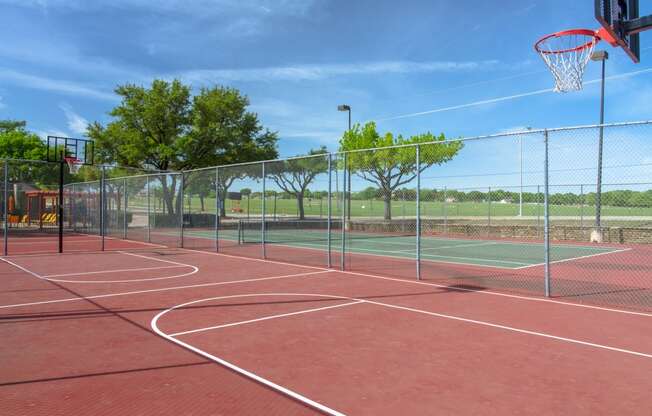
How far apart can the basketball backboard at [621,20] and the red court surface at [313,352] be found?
5.21m

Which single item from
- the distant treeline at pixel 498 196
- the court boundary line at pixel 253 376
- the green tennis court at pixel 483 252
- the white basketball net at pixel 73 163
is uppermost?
the white basketball net at pixel 73 163

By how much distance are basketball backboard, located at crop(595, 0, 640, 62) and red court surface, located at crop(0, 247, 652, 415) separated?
521cm

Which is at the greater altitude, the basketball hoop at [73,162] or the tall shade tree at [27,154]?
the tall shade tree at [27,154]

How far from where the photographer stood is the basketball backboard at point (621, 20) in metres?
8.95

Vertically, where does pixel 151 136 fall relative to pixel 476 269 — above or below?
above

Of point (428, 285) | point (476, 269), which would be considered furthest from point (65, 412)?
point (476, 269)

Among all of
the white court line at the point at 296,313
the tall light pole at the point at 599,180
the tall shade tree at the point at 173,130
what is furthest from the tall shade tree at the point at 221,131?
the white court line at the point at 296,313

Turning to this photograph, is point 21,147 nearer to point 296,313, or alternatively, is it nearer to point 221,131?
point 221,131

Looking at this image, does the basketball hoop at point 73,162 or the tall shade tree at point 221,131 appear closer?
the basketball hoop at point 73,162

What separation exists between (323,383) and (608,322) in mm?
4992

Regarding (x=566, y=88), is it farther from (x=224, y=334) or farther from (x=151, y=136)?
(x=151, y=136)

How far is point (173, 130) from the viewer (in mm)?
35312

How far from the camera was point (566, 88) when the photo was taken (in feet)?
45.3

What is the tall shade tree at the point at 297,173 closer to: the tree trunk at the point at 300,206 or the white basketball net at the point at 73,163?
the tree trunk at the point at 300,206
